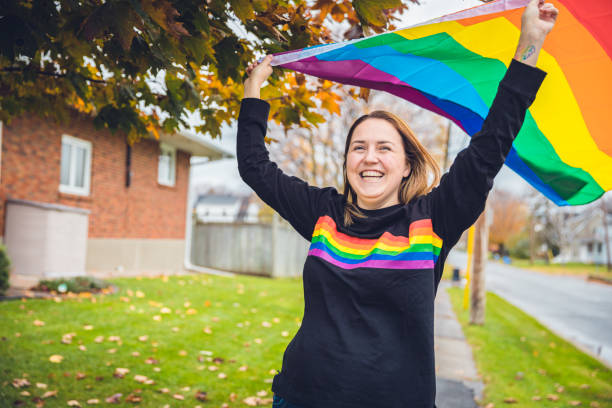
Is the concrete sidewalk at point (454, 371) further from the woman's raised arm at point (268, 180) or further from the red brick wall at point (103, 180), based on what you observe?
the red brick wall at point (103, 180)

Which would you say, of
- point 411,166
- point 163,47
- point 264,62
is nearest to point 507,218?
point 411,166

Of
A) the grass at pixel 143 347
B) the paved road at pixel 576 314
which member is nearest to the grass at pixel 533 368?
the paved road at pixel 576 314

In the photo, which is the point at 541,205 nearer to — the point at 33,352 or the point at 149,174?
the point at 149,174

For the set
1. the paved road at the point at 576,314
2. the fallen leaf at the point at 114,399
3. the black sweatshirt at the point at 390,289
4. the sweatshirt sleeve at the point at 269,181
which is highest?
the sweatshirt sleeve at the point at 269,181

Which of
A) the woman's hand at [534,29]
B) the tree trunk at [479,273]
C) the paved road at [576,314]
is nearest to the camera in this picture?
the woman's hand at [534,29]

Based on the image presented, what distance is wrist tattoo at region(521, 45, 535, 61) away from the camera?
57.8 inches

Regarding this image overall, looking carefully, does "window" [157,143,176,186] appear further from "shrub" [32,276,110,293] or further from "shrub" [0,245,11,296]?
"shrub" [0,245,11,296]

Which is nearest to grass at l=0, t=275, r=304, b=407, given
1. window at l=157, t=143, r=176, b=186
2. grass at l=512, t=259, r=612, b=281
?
window at l=157, t=143, r=176, b=186

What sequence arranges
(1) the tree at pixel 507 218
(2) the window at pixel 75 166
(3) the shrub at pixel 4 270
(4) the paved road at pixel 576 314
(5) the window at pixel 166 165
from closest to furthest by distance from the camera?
(3) the shrub at pixel 4 270, (4) the paved road at pixel 576 314, (2) the window at pixel 75 166, (5) the window at pixel 166 165, (1) the tree at pixel 507 218

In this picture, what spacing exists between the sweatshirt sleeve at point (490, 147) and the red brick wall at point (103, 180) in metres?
9.13

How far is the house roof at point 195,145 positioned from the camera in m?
12.7

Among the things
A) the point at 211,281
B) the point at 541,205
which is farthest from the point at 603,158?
the point at 541,205

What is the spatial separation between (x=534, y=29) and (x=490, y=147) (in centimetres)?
41

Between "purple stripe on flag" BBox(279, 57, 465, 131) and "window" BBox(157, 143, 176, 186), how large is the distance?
1231 centimetres
